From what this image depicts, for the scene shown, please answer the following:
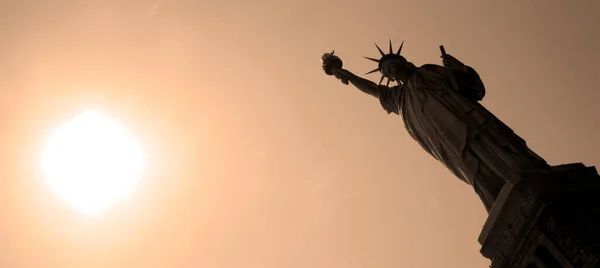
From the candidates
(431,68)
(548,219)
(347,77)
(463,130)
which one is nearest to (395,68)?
(431,68)

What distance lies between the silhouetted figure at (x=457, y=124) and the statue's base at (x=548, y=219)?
82 cm

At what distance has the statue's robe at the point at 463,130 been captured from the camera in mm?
16016

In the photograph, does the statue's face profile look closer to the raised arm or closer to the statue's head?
the statue's head

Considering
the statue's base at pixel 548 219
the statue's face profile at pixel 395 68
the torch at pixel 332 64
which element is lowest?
the statue's base at pixel 548 219

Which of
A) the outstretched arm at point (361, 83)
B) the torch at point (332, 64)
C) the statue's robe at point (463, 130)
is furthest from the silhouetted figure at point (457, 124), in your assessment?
the torch at point (332, 64)

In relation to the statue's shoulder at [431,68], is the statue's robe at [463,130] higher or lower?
lower

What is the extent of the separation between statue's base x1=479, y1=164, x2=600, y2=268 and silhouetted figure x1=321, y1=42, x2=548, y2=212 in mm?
822

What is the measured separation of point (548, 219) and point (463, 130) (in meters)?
4.59

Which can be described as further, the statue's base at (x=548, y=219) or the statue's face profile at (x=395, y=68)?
the statue's face profile at (x=395, y=68)

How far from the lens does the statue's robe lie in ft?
52.5

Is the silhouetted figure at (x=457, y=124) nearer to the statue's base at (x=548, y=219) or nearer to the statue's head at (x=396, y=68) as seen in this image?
the statue's head at (x=396, y=68)

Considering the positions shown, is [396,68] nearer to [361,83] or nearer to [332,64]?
[361,83]

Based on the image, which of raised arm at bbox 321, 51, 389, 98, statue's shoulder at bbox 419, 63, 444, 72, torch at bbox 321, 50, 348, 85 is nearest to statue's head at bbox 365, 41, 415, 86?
statue's shoulder at bbox 419, 63, 444, 72

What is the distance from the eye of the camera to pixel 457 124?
58.3 ft
